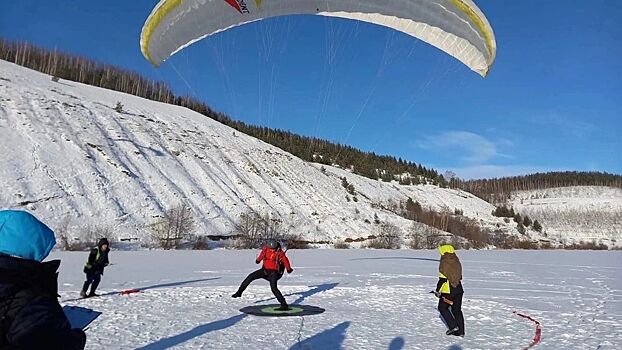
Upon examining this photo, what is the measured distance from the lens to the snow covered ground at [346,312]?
6.54m

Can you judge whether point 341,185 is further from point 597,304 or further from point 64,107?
point 597,304

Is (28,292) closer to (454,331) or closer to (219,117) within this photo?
(454,331)

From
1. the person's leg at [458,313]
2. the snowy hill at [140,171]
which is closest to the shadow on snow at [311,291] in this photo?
the person's leg at [458,313]

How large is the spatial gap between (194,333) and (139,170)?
109 feet

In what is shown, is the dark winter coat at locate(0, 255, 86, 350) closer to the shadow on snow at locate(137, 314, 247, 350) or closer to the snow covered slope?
the shadow on snow at locate(137, 314, 247, 350)

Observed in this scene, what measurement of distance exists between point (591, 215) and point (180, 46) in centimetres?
11195

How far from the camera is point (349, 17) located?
39.0ft

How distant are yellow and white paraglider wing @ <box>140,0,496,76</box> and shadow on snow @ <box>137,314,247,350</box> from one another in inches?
252

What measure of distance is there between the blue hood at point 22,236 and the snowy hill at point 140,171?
2856 centimetres

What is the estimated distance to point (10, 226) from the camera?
1.79 m

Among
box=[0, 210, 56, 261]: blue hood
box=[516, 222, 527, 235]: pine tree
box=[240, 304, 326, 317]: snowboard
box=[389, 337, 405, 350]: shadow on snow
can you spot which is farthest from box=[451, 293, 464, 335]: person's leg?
box=[516, 222, 527, 235]: pine tree

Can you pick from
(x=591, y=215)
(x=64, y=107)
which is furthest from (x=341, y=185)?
(x=591, y=215)

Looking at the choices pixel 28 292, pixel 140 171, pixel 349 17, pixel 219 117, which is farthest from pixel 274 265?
pixel 219 117

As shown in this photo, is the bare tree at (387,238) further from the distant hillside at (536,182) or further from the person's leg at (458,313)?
the distant hillside at (536,182)
